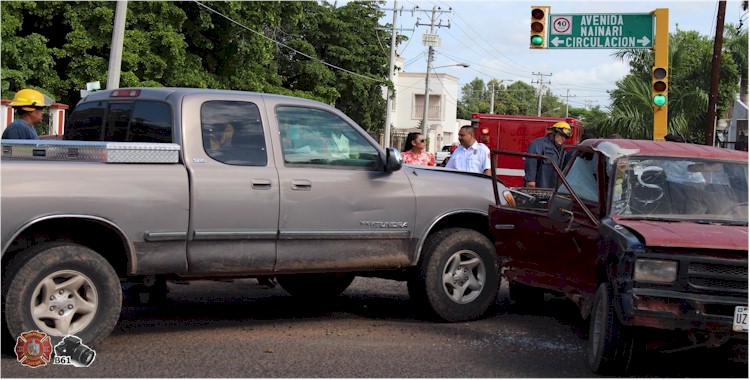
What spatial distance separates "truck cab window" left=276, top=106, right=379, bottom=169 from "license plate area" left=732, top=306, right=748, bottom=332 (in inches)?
129

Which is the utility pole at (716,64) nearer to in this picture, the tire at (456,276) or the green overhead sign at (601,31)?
the green overhead sign at (601,31)

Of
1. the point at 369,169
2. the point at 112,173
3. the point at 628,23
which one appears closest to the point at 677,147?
the point at 369,169

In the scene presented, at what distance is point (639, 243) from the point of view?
6480mm

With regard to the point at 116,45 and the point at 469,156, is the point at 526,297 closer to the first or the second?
the point at 469,156

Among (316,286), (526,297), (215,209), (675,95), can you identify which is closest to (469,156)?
(526,297)

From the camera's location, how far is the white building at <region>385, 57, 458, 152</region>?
83125 mm

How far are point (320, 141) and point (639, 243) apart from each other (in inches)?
114

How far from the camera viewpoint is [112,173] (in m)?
7.06

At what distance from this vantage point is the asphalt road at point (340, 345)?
22.2 ft

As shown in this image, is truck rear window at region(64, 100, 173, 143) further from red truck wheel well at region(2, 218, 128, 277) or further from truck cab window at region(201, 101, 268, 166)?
red truck wheel well at region(2, 218, 128, 277)

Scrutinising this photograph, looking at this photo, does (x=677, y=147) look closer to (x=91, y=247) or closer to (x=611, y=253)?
(x=611, y=253)

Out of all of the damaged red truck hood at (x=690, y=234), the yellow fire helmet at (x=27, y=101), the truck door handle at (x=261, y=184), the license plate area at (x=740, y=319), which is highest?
the yellow fire helmet at (x=27, y=101)

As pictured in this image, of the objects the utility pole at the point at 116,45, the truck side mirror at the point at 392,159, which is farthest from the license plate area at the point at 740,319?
the utility pole at the point at 116,45

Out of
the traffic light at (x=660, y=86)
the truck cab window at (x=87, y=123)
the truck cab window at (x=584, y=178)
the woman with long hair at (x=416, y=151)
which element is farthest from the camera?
the traffic light at (x=660, y=86)
